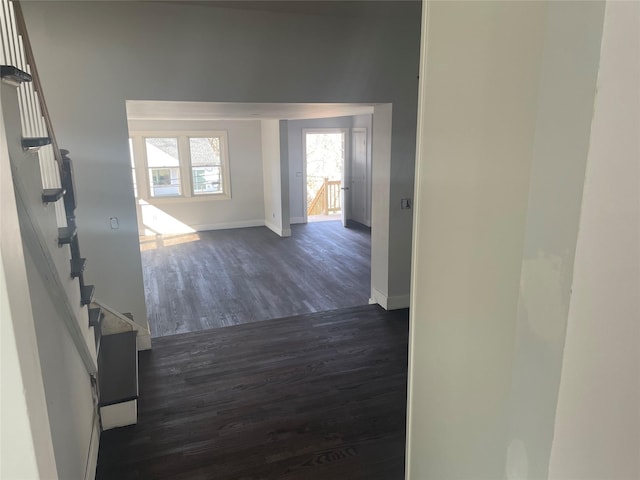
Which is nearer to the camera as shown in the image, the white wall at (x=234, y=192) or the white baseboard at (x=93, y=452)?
the white baseboard at (x=93, y=452)

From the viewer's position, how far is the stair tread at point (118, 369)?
9.89ft

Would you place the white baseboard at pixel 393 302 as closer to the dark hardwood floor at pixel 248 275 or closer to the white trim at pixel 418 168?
the dark hardwood floor at pixel 248 275

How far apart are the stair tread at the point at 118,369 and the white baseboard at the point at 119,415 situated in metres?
0.04

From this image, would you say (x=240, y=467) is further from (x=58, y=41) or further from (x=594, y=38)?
(x=58, y=41)

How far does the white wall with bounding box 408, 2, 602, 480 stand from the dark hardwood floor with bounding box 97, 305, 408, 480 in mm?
1452

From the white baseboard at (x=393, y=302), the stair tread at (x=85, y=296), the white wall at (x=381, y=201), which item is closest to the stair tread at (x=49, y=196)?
the stair tread at (x=85, y=296)

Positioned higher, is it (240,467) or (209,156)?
(209,156)

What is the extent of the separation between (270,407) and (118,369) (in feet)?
3.67

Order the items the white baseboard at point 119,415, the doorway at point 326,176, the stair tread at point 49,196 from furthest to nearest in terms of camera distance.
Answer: the doorway at point 326,176
the white baseboard at point 119,415
the stair tread at point 49,196

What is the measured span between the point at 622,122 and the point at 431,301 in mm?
721

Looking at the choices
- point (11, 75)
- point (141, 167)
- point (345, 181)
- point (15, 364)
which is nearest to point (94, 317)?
point (11, 75)

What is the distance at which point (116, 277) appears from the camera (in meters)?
3.97

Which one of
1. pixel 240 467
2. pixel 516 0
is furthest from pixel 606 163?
pixel 240 467

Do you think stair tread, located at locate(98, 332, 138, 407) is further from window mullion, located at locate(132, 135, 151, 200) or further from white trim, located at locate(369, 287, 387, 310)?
window mullion, located at locate(132, 135, 151, 200)
